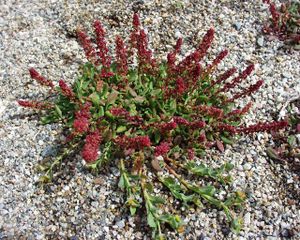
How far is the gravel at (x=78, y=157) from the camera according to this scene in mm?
4020

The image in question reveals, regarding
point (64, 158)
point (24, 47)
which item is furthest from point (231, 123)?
point (24, 47)

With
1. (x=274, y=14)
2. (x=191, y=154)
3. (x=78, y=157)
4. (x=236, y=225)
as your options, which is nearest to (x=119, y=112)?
(x=78, y=157)

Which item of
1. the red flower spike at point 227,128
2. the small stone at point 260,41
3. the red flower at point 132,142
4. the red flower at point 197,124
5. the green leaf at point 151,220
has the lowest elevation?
the green leaf at point 151,220

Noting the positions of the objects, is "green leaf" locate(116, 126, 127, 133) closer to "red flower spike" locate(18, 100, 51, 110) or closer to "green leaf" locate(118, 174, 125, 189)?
"green leaf" locate(118, 174, 125, 189)

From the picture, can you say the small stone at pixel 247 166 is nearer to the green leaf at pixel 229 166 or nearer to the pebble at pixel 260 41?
the green leaf at pixel 229 166

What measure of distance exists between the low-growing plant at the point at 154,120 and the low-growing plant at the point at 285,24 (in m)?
1.17

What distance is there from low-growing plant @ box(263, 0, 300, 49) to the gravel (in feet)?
0.37

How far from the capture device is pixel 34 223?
400cm

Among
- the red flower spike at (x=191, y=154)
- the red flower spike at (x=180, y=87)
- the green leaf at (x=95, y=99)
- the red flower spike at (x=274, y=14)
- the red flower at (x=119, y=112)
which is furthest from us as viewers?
the red flower spike at (x=274, y=14)

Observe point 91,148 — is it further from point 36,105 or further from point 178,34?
point 178,34

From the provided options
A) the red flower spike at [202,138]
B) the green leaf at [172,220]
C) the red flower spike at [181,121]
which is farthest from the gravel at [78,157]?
the red flower spike at [181,121]

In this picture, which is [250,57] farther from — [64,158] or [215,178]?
[64,158]

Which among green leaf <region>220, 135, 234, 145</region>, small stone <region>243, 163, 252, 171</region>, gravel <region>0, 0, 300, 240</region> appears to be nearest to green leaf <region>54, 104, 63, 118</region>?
gravel <region>0, 0, 300, 240</region>

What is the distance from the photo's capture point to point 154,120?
14.3ft
